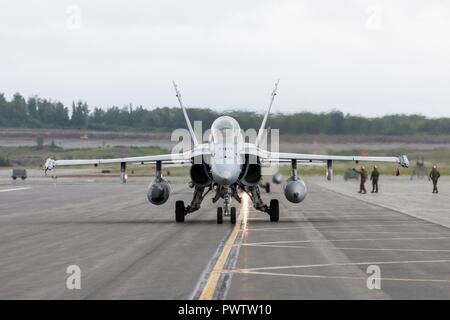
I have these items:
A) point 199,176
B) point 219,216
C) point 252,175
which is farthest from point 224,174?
point 252,175

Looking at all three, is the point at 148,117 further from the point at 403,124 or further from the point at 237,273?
the point at 237,273

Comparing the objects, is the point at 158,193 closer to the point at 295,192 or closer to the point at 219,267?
the point at 295,192

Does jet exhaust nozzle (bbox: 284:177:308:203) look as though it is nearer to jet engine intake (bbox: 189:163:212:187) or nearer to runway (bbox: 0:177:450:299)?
runway (bbox: 0:177:450:299)

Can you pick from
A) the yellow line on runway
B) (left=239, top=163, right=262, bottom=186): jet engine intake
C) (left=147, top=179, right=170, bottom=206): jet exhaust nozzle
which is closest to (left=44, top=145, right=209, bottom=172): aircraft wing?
(left=147, top=179, right=170, bottom=206): jet exhaust nozzle

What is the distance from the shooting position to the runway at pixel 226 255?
1252 centimetres

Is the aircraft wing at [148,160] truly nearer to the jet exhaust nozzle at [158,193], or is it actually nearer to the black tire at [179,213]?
the jet exhaust nozzle at [158,193]

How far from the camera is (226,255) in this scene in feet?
56.1

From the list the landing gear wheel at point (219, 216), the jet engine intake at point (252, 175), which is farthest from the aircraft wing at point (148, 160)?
the landing gear wheel at point (219, 216)

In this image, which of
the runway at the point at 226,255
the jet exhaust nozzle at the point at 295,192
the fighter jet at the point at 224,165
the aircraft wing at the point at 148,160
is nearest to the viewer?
the runway at the point at 226,255

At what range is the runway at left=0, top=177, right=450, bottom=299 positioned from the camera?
1252 centimetres

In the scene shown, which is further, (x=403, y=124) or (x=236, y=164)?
(x=403, y=124)

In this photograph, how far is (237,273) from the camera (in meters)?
14.3

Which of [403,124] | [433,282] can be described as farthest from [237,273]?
[403,124]
